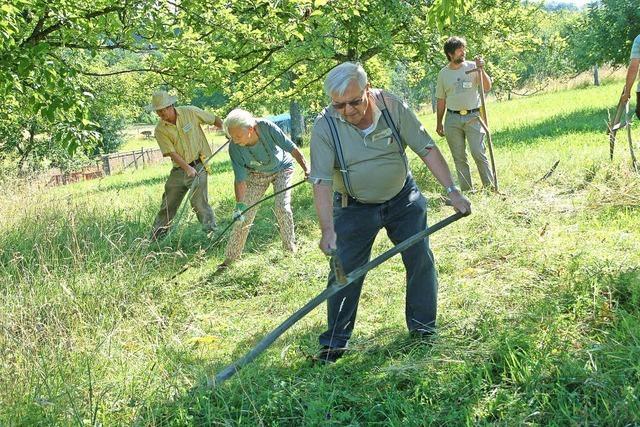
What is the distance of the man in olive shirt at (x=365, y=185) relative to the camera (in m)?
3.45

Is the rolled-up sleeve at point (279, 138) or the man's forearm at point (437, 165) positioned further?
the rolled-up sleeve at point (279, 138)

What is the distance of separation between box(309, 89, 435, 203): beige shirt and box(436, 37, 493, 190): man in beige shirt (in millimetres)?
4191

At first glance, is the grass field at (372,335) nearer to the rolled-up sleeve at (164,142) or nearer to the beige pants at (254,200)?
the beige pants at (254,200)

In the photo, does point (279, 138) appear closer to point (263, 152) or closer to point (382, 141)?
point (263, 152)

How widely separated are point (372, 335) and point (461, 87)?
4281 millimetres

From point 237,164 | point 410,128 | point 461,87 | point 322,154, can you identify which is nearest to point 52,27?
point 237,164

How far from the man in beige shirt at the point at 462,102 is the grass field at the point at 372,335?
936 millimetres

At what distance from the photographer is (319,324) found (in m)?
4.59

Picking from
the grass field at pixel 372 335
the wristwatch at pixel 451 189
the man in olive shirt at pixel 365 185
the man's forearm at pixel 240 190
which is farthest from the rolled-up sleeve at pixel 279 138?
the wristwatch at pixel 451 189

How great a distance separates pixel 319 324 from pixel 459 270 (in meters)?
1.27

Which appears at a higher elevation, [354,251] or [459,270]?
[354,251]

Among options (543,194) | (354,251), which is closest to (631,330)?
(354,251)

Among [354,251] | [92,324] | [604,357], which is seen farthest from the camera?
[92,324]

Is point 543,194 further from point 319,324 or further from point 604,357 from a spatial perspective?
point 604,357
